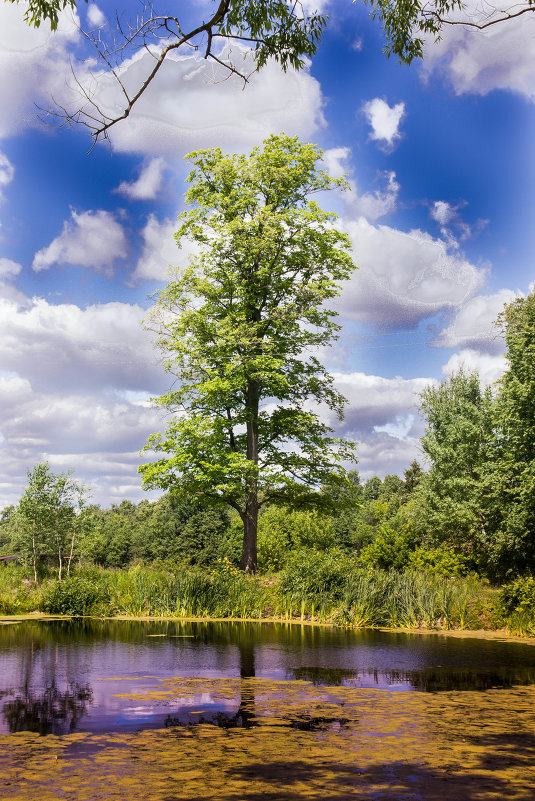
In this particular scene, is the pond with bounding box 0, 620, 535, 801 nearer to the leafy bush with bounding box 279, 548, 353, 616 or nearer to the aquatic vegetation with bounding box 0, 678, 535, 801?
the aquatic vegetation with bounding box 0, 678, 535, 801

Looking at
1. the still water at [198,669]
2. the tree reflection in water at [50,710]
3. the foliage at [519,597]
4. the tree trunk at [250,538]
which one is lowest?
the still water at [198,669]

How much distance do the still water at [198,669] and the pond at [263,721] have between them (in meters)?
0.03

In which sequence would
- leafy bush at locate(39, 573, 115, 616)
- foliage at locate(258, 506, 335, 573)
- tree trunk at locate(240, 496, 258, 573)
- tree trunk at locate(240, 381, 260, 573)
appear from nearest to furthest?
leafy bush at locate(39, 573, 115, 616), tree trunk at locate(240, 496, 258, 573), tree trunk at locate(240, 381, 260, 573), foliage at locate(258, 506, 335, 573)

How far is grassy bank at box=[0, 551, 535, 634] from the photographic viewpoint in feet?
48.4

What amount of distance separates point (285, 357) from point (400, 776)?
66.2ft

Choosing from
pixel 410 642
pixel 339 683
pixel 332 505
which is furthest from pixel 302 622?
pixel 332 505

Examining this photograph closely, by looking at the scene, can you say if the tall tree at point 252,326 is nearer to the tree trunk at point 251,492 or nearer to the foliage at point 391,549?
the tree trunk at point 251,492

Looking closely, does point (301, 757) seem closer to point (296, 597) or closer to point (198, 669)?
point (198, 669)

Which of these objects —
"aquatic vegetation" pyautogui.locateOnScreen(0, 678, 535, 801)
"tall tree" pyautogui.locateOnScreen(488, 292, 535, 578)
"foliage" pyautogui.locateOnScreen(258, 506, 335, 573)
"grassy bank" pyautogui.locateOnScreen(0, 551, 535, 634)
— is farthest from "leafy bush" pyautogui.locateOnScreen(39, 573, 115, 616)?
"foliage" pyautogui.locateOnScreen(258, 506, 335, 573)

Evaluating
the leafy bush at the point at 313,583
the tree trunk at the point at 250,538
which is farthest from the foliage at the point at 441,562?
the leafy bush at the point at 313,583

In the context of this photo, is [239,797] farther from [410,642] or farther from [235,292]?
[235,292]

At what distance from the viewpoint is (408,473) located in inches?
3167

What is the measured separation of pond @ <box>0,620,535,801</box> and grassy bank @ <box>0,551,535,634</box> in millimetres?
3779

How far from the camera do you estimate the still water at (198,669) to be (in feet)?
20.0
